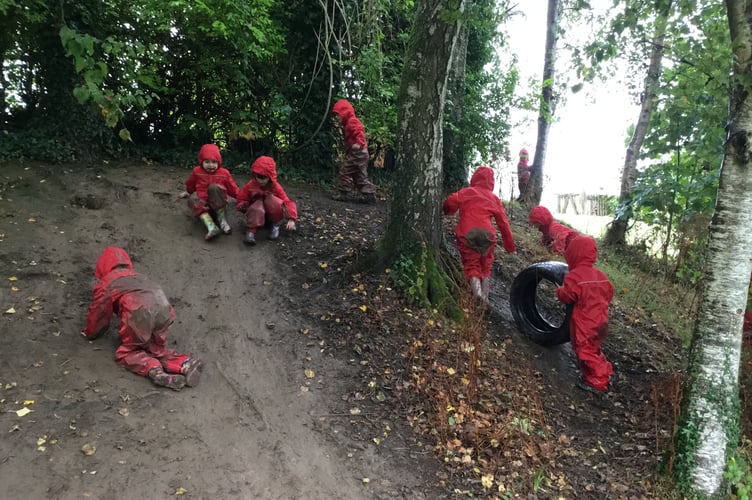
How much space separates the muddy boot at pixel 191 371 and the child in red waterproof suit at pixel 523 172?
1139 cm

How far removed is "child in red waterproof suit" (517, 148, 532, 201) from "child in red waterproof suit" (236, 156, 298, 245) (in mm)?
8936

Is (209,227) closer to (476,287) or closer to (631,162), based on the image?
(476,287)

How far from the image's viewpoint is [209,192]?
6.67 m

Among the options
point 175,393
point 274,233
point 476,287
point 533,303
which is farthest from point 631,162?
point 175,393

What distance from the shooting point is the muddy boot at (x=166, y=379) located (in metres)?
4.14

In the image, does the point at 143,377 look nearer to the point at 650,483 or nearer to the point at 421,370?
the point at 421,370

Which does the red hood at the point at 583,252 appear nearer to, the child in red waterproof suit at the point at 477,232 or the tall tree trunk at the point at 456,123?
the child in red waterproof suit at the point at 477,232

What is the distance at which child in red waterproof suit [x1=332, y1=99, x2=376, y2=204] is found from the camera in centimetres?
851

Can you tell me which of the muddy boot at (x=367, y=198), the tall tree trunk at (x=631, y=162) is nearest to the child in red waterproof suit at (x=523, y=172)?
the tall tree trunk at (x=631, y=162)

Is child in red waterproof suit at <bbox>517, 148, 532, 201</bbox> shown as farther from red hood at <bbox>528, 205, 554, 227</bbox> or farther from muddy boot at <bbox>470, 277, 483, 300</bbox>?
muddy boot at <bbox>470, 277, 483, 300</bbox>

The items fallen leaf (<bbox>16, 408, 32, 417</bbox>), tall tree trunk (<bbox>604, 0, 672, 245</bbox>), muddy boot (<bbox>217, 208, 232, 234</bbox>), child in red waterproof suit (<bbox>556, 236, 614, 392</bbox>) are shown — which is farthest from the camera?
tall tree trunk (<bbox>604, 0, 672, 245</bbox>)

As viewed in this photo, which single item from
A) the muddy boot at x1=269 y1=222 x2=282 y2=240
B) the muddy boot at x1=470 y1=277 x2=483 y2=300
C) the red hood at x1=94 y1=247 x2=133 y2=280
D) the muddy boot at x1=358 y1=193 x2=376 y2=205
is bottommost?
the muddy boot at x1=470 y1=277 x2=483 y2=300

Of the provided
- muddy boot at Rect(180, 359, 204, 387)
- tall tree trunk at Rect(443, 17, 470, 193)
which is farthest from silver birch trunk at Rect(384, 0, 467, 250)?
tall tree trunk at Rect(443, 17, 470, 193)

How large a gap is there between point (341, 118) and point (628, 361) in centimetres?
612
